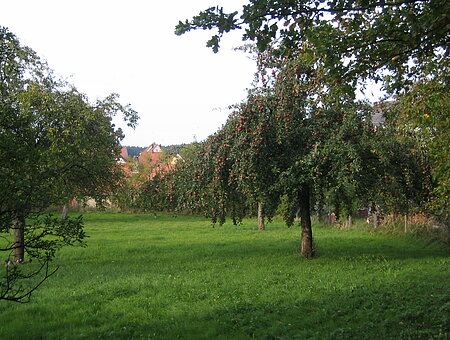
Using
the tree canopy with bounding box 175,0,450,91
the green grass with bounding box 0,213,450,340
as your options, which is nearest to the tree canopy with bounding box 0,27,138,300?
the green grass with bounding box 0,213,450,340

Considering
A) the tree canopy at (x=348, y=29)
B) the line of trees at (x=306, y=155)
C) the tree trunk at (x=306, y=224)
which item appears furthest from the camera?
the tree trunk at (x=306, y=224)

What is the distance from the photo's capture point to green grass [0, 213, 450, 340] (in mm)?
6363

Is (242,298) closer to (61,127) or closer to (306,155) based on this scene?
(306,155)

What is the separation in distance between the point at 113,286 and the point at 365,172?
7.88m

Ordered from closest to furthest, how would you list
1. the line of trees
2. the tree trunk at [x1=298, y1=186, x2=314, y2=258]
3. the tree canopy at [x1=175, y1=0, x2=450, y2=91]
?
the tree canopy at [x1=175, y1=0, x2=450, y2=91], the line of trees, the tree trunk at [x1=298, y1=186, x2=314, y2=258]

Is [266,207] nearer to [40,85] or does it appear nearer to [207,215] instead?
[207,215]

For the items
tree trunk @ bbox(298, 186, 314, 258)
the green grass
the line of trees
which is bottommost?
the green grass

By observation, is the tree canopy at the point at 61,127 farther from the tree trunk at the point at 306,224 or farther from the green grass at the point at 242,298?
the tree trunk at the point at 306,224

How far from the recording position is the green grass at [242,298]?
6.36 m

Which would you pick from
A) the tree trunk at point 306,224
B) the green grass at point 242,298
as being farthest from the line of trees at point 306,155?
the green grass at point 242,298

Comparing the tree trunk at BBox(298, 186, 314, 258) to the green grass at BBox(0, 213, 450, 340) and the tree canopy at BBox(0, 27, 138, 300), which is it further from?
the tree canopy at BBox(0, 27, 138, 300)

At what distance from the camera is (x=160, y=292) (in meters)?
9.00

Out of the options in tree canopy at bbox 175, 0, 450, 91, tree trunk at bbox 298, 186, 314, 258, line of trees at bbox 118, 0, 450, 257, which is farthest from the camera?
tree trunk at bbox 298, 186, 314, 258

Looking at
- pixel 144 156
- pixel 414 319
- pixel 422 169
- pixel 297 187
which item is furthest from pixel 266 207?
pixel 144 156
